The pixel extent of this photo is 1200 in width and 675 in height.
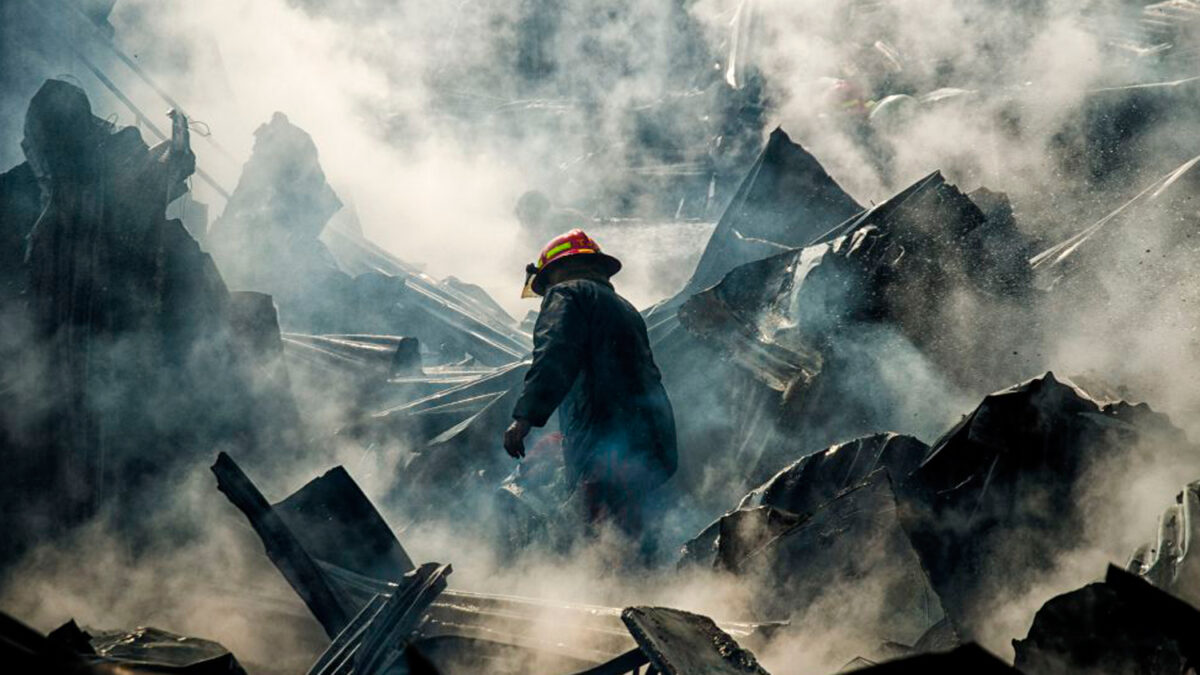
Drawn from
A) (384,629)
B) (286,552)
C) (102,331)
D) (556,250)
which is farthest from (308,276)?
(384,629)

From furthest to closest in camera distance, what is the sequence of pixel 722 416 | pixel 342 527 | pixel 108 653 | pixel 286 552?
pixel 722 416 < pixel 342 527 < pixel 286 552 < pixel 108 653

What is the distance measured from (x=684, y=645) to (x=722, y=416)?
6.16 ft

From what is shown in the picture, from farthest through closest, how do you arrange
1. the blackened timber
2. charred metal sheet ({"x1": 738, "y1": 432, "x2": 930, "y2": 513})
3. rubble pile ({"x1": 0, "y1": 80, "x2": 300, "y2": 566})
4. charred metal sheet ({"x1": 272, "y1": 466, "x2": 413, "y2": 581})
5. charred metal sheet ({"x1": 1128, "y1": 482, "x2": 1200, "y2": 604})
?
rubble pile ({"x1": 0, "y1": 80, "x2": 300, "y2": 566}) < charred metal sheet ({"x1": 272, "y1": 466, "x2": 413, "y2": 581}) < charred metal sheet ({"x1": 738, "y1": 432, "x2": 930, "y2": 513}) < the blackened timber < charred metal sheet ({"x1": 1128, "y1": 482, "x2": 1200, "y2": 604})

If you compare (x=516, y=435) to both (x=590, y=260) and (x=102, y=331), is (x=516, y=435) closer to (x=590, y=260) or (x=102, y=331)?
(x=590, y=260)

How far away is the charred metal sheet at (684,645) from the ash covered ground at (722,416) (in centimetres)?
1

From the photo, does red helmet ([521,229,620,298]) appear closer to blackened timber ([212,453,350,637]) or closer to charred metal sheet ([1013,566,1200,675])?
blackened timber ([212,453,350,637])

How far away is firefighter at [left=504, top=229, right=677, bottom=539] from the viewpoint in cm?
282

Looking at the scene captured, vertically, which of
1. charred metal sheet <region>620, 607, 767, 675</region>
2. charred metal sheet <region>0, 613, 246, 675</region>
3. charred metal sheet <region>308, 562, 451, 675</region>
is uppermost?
charred metal sheet <region>0, 613, 246, 675</region>

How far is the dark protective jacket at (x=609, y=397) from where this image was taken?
285 centimetres

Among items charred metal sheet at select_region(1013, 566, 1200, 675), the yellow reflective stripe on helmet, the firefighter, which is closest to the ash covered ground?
charred metal sheet at select_region(1013, 566, 1200, 675)

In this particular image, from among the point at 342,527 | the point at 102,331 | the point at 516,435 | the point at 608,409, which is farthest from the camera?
the point at 102,331

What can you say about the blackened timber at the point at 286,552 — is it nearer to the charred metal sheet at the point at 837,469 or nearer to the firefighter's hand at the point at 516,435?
the firefighter's hand at the point at 516,435

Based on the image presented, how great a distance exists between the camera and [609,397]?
2863mm

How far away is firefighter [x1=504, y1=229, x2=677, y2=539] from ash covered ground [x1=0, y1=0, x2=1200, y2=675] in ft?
0.57
